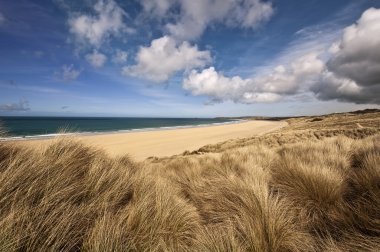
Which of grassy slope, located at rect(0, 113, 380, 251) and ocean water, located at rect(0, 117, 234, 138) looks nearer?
grassy slope, located at rect(0, 113, 380, 251)

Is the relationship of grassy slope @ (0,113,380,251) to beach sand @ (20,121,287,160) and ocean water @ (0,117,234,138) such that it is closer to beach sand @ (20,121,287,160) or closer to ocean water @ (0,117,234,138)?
ocean water @ (0,117,234,138)

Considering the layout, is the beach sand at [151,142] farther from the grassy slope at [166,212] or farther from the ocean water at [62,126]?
the grassy slope at [166,212]

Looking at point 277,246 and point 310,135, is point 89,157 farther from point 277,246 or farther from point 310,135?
point 310,135

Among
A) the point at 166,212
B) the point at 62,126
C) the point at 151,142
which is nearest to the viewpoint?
the point at 166,212

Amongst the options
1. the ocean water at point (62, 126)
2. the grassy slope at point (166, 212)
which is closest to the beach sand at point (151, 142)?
the ocean water at point (62, 126)

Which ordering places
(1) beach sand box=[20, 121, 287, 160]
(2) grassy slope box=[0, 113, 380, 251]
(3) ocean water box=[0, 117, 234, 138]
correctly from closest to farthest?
(2) grassy slope box=[0, 113, 380, 251], (3) ocean water box=[0, 117, 234, 138], (1) beach sand box=[20, 121, 287, 160]

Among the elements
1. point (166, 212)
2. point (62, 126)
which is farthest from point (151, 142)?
point (166, 212)

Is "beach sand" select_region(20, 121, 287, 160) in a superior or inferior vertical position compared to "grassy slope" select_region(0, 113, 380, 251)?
inferior

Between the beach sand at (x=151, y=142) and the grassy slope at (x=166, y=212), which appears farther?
the beach sand at (x=151, y=142)

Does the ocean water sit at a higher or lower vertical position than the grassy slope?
lower

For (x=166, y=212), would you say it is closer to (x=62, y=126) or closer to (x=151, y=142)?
(x=62, y=126)

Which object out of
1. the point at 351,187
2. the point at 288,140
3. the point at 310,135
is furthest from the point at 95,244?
the point at 310,135

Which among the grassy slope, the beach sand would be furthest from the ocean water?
the beach sand

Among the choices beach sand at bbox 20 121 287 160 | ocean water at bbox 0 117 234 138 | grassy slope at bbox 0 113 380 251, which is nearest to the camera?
grassy slope at bbox 0 113 380 251
